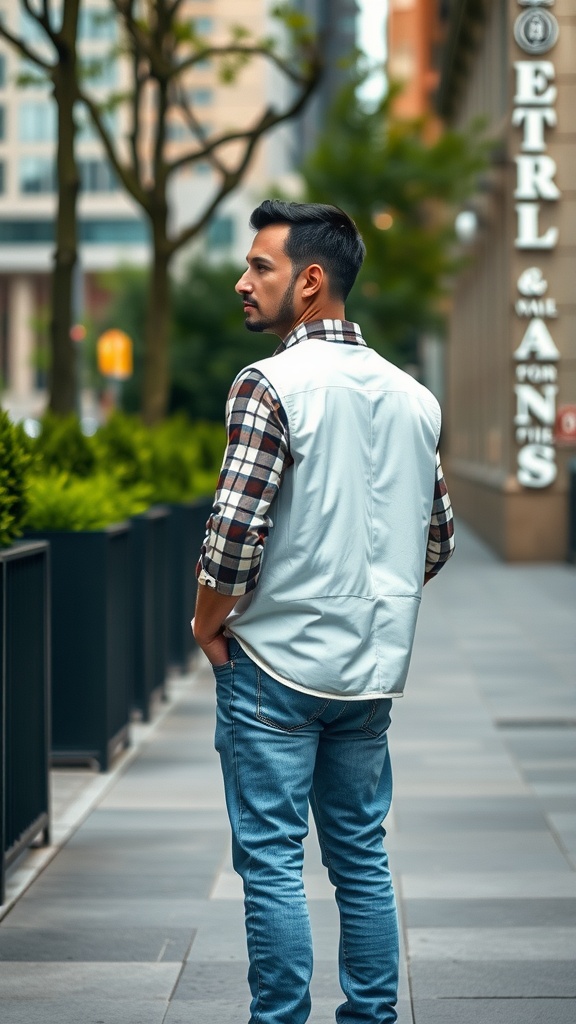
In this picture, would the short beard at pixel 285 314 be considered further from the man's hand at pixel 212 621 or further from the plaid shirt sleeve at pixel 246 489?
the man's hand at pixel 212 621

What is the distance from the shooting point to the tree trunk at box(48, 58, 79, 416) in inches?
483

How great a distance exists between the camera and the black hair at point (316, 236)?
354 cm

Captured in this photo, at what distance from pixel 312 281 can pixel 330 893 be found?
2675 mm

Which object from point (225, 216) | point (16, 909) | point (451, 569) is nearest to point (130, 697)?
point (16, 909)

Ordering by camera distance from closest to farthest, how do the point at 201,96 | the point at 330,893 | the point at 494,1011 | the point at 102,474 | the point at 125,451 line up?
the point at 494,1011 → the point at 330,893 → the point at 102,474 → the point at 125,451 → the point at 201,96

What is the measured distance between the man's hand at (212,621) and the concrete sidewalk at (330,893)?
4.07ft

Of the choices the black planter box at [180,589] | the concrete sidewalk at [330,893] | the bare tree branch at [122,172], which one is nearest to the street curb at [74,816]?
the concrete sidewalk at [330,893]

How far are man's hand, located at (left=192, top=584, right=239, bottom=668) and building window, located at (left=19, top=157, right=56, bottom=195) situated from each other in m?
93.4

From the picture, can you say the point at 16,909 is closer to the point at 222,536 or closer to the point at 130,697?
the point at 222,536

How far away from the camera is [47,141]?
312 feet

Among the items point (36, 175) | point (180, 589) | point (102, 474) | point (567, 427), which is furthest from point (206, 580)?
point (36, 175)

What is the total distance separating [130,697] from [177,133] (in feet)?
288

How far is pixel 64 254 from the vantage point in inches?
484

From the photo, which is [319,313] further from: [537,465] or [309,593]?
[537,465]
